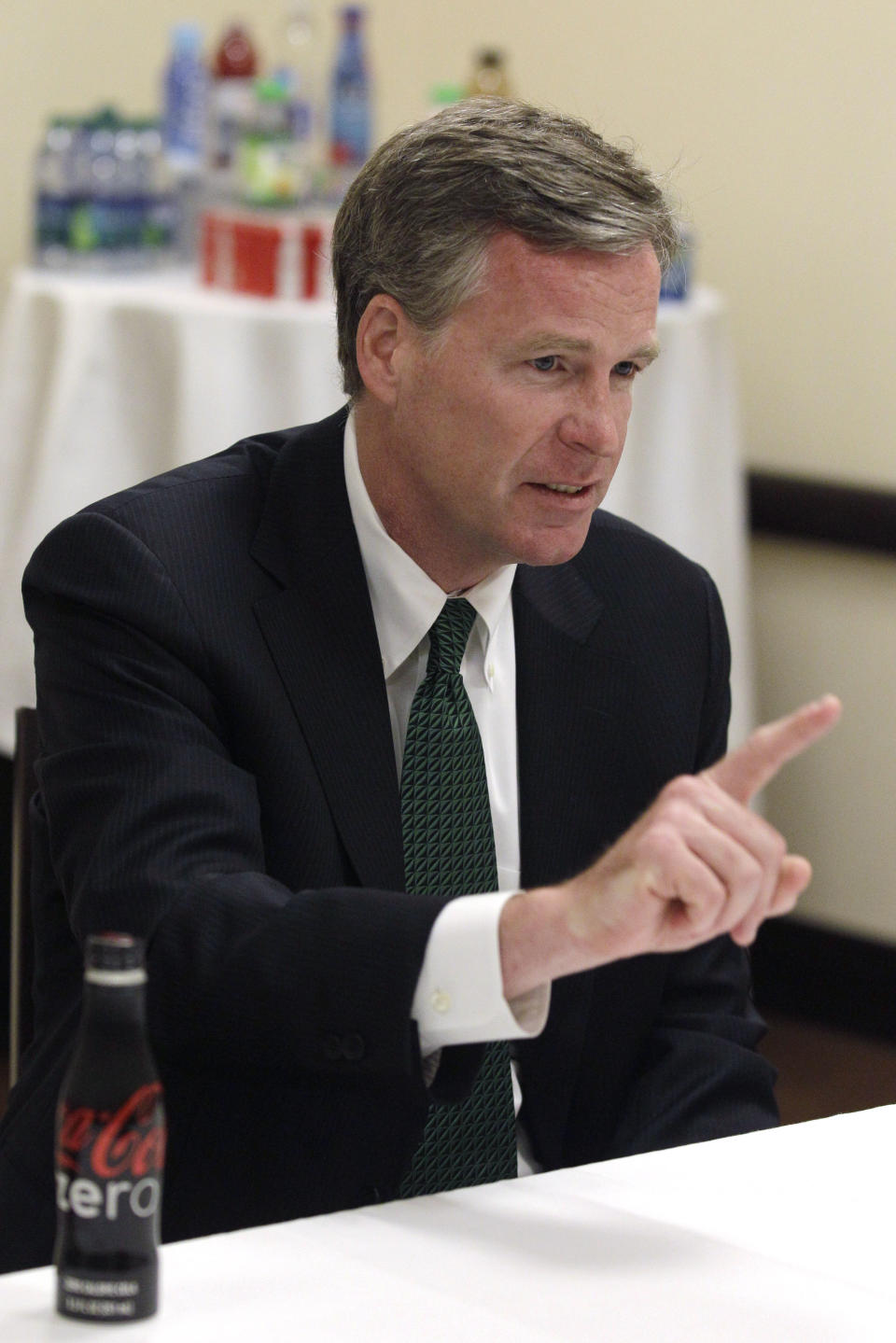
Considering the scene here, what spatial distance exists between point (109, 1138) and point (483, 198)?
838 millimetres

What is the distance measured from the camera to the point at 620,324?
Answer: 60.4 inches

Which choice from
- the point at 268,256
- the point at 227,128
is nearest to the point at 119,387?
the point at 268,256

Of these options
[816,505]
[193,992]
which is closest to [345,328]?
[193,992]

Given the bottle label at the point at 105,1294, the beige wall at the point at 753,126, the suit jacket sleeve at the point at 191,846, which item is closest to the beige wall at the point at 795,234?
the beige wall at the point at 753,126

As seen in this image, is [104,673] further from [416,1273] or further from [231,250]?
[231,250]

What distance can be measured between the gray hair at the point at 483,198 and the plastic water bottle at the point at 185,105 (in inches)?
86.7

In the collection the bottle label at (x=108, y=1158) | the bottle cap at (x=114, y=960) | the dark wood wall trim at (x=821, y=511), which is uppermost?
the bottle cap at (x=114, y=960)

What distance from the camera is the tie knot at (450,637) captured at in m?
1.61

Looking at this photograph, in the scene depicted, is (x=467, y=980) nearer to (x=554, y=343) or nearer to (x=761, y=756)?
(x=761, y=756)

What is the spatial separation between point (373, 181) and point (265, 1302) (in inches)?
36.2

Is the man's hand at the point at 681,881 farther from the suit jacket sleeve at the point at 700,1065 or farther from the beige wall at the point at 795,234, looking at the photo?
the beige wall at the point at 795,234

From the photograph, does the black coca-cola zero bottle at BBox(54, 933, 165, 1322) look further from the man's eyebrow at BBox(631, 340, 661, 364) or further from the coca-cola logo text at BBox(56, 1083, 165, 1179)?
the man's eyebrow at BBox(631, 340, 661, 364)

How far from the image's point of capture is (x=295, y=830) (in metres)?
1.50

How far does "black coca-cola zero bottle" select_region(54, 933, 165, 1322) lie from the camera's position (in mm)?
957
